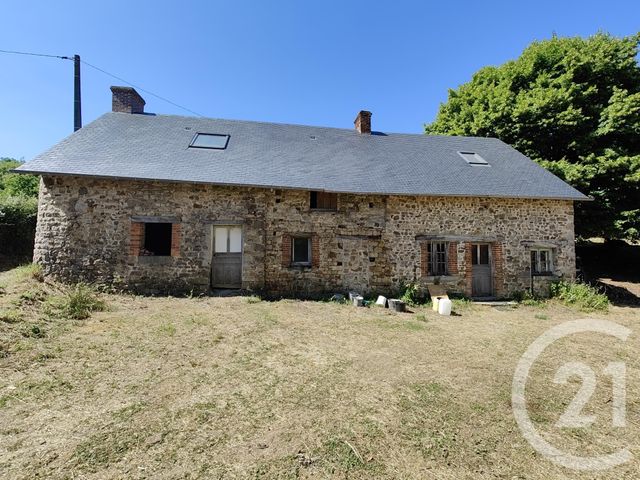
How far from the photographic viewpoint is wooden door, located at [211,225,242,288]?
30.8ft

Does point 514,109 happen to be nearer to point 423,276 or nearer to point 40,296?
point 423,276

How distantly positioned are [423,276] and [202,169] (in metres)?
7.58

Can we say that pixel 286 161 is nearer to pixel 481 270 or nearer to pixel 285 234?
pixel 285 234

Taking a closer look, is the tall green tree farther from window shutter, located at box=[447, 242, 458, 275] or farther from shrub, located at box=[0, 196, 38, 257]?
shrub, located at box=[0, 196, 38, 257]

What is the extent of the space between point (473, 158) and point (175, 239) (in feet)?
36.8

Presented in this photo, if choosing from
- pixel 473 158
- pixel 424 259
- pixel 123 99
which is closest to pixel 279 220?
pixel 424 259

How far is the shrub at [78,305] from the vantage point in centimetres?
632

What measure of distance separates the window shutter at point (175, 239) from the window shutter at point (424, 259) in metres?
7.39

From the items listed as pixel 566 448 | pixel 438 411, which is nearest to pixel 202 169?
pixel 438 411

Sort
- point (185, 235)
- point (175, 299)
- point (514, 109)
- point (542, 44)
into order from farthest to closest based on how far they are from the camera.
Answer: point (542, 44), point (514, 109), point (185, 235), point (175, 299)

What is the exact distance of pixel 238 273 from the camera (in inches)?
→ 371

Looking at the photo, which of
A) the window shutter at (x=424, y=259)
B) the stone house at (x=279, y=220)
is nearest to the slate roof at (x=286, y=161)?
the stone house at (x=279, y=220)

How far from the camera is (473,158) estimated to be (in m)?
12.3

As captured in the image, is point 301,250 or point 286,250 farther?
point 301,250
